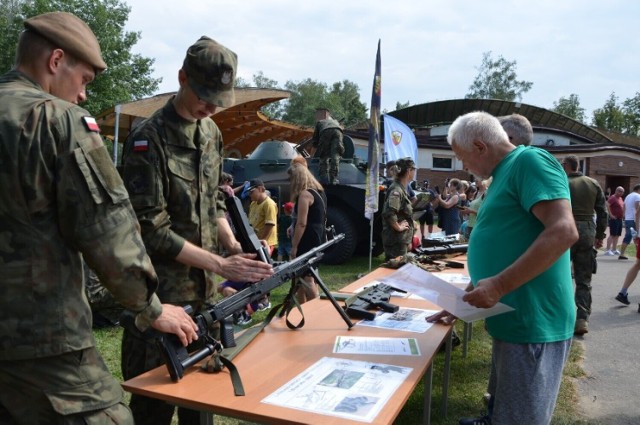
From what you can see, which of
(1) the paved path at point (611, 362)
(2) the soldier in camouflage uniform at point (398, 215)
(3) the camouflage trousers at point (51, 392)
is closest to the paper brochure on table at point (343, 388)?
(3) the camouflage trousers at point (51, 392)

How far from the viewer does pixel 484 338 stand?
5.38m

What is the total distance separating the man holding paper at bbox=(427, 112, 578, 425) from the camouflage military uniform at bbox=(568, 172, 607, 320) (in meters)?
3.82

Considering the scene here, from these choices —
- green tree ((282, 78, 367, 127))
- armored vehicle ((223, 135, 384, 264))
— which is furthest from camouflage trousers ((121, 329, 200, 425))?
green tree ((282, 78, 367, 127))

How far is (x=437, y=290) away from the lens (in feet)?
6.92

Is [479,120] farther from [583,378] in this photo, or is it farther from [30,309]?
[583,378]

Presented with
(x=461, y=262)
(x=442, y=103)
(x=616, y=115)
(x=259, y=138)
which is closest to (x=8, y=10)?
(x=259, y=138)

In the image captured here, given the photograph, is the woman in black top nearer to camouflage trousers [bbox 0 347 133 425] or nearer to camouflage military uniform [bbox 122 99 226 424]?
camouflage military uniform [bbox 122 99 226 424]

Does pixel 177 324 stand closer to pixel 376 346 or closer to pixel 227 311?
pixel 227 311

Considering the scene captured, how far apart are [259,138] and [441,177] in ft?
33.1

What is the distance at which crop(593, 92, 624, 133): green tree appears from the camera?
2192 inches

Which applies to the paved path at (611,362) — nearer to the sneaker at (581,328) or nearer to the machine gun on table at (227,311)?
the sneaker at (581,328)

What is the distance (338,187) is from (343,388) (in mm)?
7040

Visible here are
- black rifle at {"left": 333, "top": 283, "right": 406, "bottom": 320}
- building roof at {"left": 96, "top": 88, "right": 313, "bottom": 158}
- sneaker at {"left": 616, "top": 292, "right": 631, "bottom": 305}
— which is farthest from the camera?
building roof at {"left": 96, "top": 88, "right": 313, "bottom": 158}

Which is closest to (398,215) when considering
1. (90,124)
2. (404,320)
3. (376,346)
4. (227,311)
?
(404,320)
